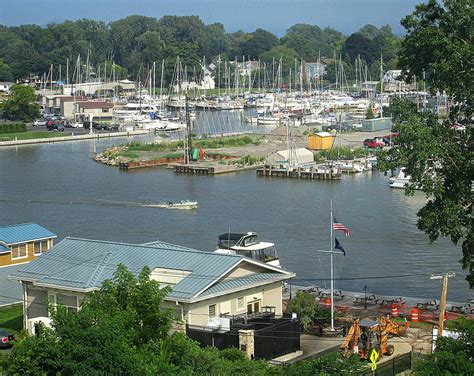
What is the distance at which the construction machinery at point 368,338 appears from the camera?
1112cm

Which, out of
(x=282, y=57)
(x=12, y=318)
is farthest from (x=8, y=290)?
(x=282, y=57)

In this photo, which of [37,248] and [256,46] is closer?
[37,248]

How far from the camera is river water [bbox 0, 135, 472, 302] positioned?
55.4 feet

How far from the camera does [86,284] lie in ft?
39.0

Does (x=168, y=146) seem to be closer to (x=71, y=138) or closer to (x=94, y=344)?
(x=71, y=138)

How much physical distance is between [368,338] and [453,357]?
3.46 metres

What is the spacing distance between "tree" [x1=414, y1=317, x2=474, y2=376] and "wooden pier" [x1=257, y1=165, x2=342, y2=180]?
20.7 meters

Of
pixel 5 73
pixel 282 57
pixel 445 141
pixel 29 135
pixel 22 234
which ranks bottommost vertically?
pixel 29 135

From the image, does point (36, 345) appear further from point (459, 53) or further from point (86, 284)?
point (459, 53)

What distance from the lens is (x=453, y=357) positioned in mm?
7770

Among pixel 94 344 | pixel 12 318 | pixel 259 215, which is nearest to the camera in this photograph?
pixel 94 344

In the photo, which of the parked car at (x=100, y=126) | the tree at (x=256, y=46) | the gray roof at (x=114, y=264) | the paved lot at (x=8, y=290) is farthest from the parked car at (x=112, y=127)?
the tree at (x=256, y=46)

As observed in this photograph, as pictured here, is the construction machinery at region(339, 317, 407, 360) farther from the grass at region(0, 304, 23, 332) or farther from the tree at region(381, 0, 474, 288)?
the grass at region(0, 304, 23, 332)

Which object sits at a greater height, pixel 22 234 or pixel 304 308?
pixel 22 234
